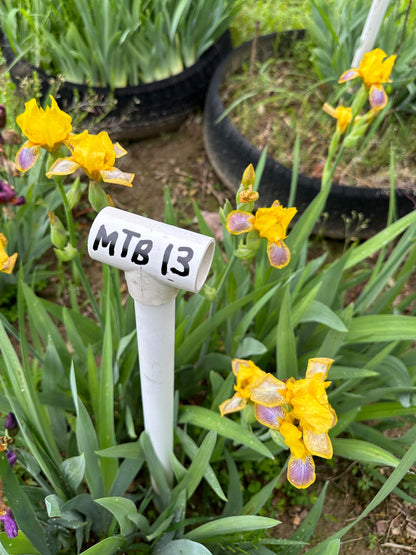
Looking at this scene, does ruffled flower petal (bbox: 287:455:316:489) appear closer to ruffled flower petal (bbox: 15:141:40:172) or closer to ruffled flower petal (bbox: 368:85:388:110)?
ruffled flower petal (bbox: 15:141:40:172)

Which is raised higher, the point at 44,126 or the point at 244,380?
the point at 44,126

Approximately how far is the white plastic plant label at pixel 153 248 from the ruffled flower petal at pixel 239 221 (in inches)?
10.3

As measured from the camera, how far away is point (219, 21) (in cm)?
195

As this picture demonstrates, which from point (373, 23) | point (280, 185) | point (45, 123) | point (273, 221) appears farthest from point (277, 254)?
point (373, 23)

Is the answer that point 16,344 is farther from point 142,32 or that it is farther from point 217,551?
point 142,32

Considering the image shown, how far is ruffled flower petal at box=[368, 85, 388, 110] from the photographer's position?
3.55ft

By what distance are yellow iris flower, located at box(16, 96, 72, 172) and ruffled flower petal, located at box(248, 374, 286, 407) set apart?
20.7 inches

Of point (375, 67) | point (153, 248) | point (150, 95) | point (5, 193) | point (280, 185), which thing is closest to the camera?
point (153, 248)

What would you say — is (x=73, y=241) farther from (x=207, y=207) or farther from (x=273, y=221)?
(x=207, y=207)

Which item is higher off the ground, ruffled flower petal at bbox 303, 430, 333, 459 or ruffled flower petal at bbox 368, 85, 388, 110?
ruffled flower petal at bbox 368, 85, 388, 110

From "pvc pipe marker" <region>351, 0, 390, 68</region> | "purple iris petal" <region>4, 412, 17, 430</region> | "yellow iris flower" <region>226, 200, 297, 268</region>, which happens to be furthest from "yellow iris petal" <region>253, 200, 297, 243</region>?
"pvc pipe marker" <region>351, 0, 390, 68</region>

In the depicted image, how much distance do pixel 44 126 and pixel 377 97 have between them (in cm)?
76

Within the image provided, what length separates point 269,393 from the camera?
67 cm

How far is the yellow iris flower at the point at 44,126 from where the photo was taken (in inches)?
29.8
